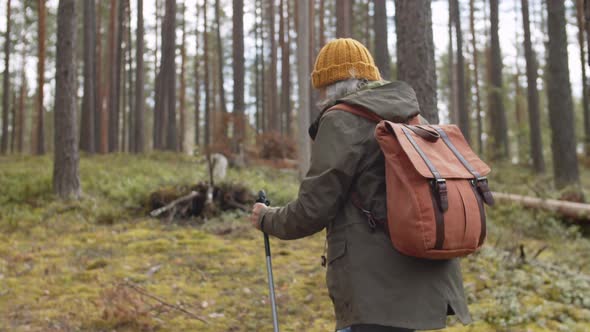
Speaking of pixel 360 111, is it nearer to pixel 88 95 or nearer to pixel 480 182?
pixel 480 182

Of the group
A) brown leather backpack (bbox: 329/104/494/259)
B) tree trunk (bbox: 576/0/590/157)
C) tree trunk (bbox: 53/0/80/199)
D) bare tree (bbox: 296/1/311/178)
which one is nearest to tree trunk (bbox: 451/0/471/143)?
tree trunk (bbox: 576/0/590/157)

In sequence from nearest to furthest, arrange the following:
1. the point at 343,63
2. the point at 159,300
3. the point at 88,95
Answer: the point at 343,63
the point at 159,300
the point at 88,95

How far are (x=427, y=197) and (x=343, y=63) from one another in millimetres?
846

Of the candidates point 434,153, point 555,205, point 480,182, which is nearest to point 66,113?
point 434,153

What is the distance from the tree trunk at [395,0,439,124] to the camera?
6340 mm

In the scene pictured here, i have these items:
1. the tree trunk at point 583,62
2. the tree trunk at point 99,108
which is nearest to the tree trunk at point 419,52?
the tree trunk at point 99,108

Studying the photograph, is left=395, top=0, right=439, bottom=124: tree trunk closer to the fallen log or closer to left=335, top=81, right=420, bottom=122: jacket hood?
left=335, top=81, right=420, bottom=122: jacket hood

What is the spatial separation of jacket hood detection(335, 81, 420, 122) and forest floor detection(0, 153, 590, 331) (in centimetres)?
305

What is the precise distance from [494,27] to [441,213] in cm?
2044

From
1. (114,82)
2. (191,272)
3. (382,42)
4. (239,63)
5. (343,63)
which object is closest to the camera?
(343,63)

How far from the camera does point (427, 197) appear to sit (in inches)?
83.0

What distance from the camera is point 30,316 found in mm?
4875

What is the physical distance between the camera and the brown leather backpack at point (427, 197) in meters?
2.10

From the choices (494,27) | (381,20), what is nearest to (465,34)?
(494,27)
